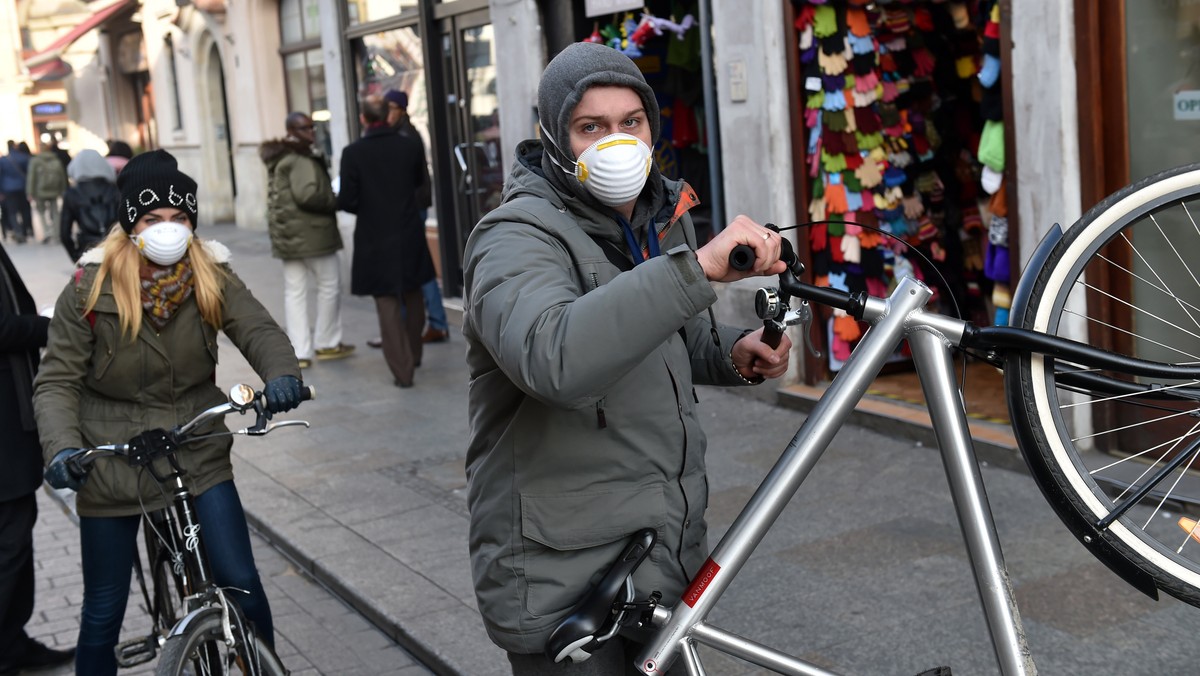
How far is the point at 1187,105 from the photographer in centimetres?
564

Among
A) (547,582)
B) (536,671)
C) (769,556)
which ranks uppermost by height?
(547,582)

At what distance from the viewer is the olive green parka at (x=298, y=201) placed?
10258 millimetres

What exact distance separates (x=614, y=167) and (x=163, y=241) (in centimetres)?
192

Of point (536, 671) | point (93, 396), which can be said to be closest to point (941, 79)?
point (93, 396)

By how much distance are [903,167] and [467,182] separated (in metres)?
5.47

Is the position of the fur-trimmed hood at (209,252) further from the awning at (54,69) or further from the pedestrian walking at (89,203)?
the awning at (54,69)

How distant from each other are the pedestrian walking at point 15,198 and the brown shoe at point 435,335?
60.9 feet

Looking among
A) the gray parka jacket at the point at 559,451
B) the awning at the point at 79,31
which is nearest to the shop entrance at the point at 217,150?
the awning at the point at 79,31

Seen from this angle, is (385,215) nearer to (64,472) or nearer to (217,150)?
(64,472)

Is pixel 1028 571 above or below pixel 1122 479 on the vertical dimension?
below

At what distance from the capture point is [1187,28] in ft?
18.5

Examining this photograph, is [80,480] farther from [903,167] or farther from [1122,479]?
[903,167]

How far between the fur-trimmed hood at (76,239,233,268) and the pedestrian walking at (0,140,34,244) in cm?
2496

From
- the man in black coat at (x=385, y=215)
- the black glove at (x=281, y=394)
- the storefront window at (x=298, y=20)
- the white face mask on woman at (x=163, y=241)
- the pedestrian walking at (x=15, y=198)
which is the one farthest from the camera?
the pedestrian walking at (x=15, y=198)
